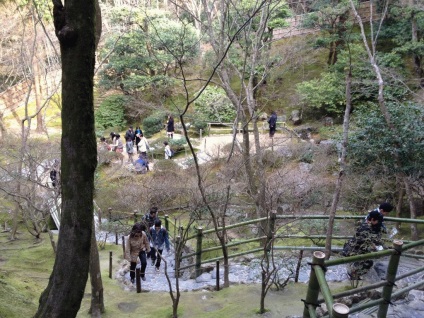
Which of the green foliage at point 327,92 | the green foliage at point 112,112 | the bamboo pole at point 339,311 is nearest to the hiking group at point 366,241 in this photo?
the bamboo pole at point 339,311

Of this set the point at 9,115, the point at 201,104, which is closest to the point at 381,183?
the point at 201,104

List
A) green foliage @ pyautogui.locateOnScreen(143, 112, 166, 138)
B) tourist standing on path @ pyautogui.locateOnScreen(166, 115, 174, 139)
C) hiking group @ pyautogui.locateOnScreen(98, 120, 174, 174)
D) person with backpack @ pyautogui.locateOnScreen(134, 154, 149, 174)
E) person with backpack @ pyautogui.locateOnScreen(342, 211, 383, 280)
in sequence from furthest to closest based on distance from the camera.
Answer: green foliage @ pyautogui.locateOnScreen(143, 112, 166, 138), tourist standing on path @ pyautogui.locateOnScreen(166, 115, 174, 139), hiking group @ pyautogui.locateOnScreen(98, 120, 174, 174), person with backpack @ pyautogui.locateOnScreen(134, 154, 149, 174), person with backpack @ pyautogui.locateOnScreen(342, 211, 383, 280)

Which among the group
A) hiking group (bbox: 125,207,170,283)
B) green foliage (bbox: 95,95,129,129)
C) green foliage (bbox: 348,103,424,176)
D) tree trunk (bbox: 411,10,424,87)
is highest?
tree trunk (bbox: 411,10,424,87)

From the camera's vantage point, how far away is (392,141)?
30.9 ft

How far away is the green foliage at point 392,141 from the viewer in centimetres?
914

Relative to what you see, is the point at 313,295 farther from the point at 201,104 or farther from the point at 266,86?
the point at 266,86

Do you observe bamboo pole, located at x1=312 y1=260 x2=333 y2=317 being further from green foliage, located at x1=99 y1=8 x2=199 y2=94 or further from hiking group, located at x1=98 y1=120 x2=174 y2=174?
green foliage, located at x1=99 y1=8 x2=199 y2=94

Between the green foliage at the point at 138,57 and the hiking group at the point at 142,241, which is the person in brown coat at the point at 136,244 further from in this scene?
the green foliage at the point at 138,57

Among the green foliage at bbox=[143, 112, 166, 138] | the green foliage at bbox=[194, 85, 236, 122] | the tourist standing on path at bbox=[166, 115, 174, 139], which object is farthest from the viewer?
the green foliage at bbox=[143, 112, 166, 138]

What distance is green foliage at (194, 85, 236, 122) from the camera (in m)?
19.5

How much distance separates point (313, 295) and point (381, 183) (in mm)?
8335

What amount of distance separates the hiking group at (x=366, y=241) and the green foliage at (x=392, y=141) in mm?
4370

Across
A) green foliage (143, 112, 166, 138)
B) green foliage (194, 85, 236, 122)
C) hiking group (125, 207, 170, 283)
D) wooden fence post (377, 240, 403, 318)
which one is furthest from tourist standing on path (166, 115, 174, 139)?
wooden fence post (377, 240, 403, 318)

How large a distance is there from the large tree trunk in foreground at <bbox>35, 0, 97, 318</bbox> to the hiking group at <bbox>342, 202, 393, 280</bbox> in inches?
144
